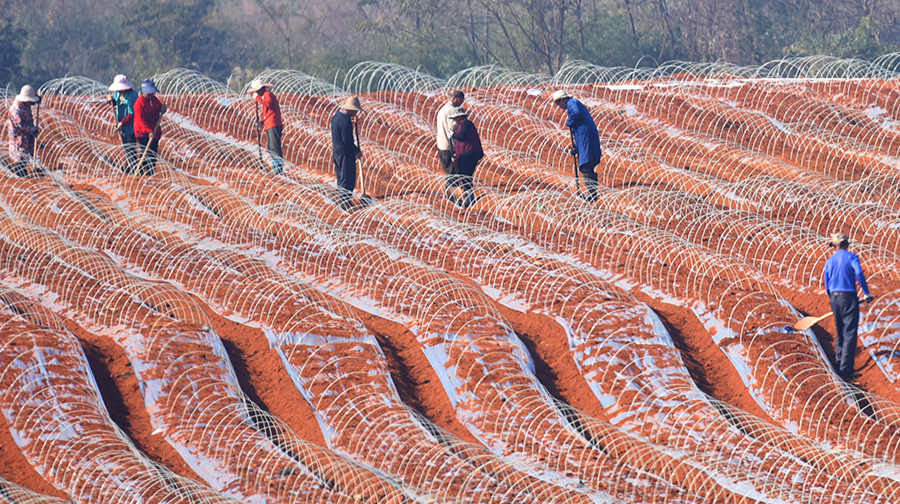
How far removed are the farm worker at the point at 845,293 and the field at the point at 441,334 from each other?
0.22 meters

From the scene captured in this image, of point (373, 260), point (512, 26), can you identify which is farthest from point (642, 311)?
point (512, 26)

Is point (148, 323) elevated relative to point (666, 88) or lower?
lower

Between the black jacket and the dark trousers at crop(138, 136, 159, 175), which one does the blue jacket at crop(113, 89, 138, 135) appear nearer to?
the dark trousers at crop(138, 136, 159, 175)

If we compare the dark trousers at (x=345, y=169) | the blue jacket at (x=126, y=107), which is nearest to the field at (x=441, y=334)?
the dark trousers at (x=345, y=169)

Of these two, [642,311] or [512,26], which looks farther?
[512,26]

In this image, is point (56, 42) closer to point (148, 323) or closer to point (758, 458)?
point (148, 323)

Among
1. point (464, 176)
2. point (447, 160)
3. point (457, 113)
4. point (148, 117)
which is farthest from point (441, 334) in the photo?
point (148, 117)

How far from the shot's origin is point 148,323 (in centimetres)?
864

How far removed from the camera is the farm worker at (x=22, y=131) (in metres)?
11.9

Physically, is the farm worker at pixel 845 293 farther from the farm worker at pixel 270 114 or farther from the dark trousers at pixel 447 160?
the farm worker at pixel 270 114

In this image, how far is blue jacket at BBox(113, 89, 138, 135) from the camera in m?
12.2

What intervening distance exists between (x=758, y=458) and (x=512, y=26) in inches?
A: 1193

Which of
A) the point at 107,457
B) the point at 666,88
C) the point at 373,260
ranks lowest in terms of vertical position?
the point at 107,457

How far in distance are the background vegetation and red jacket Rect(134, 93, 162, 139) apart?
65.9ft
